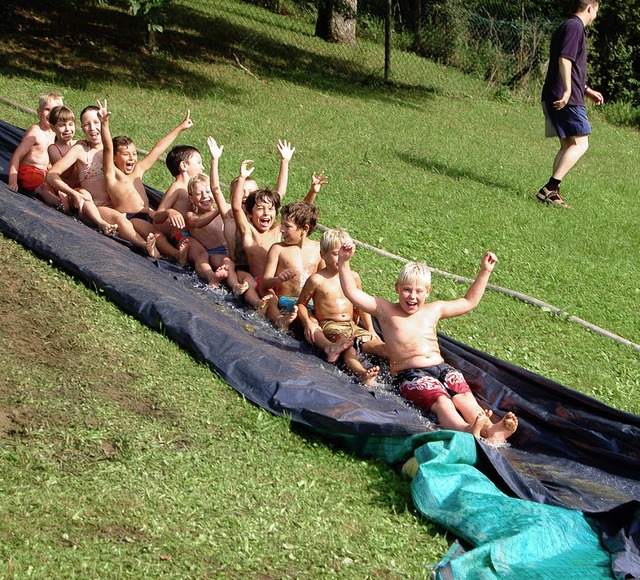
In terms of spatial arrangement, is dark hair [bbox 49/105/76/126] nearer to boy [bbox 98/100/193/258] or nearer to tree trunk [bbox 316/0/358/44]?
boy [bbox 98/100/193/258]

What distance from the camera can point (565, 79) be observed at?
10266mm

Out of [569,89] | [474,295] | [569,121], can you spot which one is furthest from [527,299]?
[569,89]

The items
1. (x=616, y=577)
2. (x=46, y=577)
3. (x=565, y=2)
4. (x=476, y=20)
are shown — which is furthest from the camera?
(x=565, y=2)

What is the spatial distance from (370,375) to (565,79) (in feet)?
20.1

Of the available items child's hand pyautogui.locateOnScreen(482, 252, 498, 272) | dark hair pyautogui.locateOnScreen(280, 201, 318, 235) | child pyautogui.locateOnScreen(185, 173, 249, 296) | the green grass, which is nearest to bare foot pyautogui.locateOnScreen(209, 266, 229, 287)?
child pyautogui.locateOnScreen(185, 173, 249, 296)

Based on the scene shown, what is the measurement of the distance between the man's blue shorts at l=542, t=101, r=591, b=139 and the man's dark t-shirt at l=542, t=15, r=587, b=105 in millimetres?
78

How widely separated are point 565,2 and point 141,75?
12.1 m

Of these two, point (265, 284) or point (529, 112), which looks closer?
point (265, 284)

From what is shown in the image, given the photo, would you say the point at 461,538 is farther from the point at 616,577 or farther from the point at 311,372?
the point at 311,372

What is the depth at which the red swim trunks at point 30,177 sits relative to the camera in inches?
324

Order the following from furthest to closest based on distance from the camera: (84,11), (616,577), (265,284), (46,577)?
1. (84,11)
2. (265,284)
3. (616,577)
4. (46,577)

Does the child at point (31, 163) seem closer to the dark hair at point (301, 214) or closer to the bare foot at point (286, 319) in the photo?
the dark hair at point (301, 214)

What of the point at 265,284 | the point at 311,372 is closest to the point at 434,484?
the point at 311,372

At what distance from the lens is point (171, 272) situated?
7090 mm
